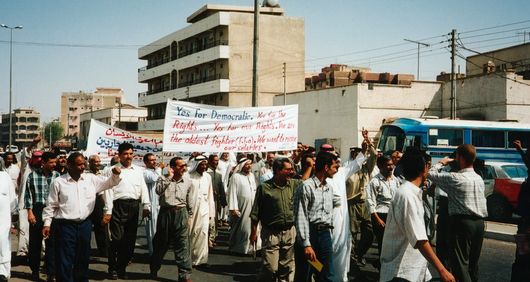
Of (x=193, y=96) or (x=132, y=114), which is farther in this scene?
(x=132, y=114)

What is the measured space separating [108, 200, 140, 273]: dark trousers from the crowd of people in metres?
0.01

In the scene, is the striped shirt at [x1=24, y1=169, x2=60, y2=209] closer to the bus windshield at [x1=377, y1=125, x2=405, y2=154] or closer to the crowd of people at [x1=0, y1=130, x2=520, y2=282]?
the crowd of people at [x1=0, y1=130, x2=520, y2=282]

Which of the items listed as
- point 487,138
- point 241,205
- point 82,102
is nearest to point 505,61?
point 487,138

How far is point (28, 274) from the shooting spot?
8516 mm

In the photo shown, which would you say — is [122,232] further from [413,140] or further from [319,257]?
[413,140]

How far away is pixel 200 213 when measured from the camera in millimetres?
9008

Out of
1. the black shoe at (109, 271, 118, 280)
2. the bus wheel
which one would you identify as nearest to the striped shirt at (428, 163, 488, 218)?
the black shoe at (109, 271, 118, 280)

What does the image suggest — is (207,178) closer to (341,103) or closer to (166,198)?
(166,198)

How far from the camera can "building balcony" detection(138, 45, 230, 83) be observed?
51562mm

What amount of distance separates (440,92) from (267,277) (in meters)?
35.7

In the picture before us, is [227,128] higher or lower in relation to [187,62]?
lower

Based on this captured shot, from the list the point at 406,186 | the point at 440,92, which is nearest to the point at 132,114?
the point at 440,92

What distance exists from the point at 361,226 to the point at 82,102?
424ft

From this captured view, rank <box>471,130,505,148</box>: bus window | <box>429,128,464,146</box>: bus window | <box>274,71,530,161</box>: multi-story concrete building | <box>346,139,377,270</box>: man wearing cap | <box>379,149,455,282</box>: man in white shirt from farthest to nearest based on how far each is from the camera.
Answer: <box>274,71,530,161</box>: multi-story concrete building
<box>471,130,505,148</box>: bus window
<box>429,128,464,146</box>: bus window
<box>346,139,377,270</box>: man wearing cap
<box>379,149,455,282</box>: man in white shirt
